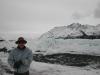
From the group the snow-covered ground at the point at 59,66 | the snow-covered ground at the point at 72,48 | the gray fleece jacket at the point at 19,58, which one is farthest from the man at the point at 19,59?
the snow-covered ground at the point at 72,48

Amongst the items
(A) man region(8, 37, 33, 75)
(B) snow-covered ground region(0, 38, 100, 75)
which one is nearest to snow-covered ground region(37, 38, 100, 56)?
(B) snow-covered ground region(0, 38, 100, 75)

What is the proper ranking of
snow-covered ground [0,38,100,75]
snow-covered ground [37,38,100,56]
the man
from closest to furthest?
1. the man
2. snow-covered ground [0,38,100,75]
3. snow-covered ground [37,38,100,56]

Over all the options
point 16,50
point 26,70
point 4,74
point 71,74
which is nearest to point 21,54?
point 16,50

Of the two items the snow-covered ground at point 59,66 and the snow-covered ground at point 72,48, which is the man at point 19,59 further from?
the snow-covered ground at point 72,48

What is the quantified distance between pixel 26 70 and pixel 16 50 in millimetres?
709

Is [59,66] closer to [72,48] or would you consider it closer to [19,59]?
[19,59]

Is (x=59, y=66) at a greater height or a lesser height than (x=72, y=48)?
lesser

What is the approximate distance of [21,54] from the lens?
5.30m

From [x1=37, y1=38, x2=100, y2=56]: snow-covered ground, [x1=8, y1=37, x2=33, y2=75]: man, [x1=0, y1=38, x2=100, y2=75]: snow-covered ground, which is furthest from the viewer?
[x1=37, y1=38, x2=100, y2=56]: snow-covered ground

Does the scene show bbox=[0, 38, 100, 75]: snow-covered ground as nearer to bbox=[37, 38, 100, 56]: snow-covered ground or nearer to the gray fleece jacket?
bbox=[37, 38, 100, 56]: snow-covered ground

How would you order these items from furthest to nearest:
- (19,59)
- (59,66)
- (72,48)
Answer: (72,48), (59,66), (19,59)

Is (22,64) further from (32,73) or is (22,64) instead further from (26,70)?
(32,73)

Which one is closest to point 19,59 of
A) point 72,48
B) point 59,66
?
point 59,66

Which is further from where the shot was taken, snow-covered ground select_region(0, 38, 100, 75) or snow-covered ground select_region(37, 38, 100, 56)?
snow-covered ground select_region(37, 38, 100, 56)
